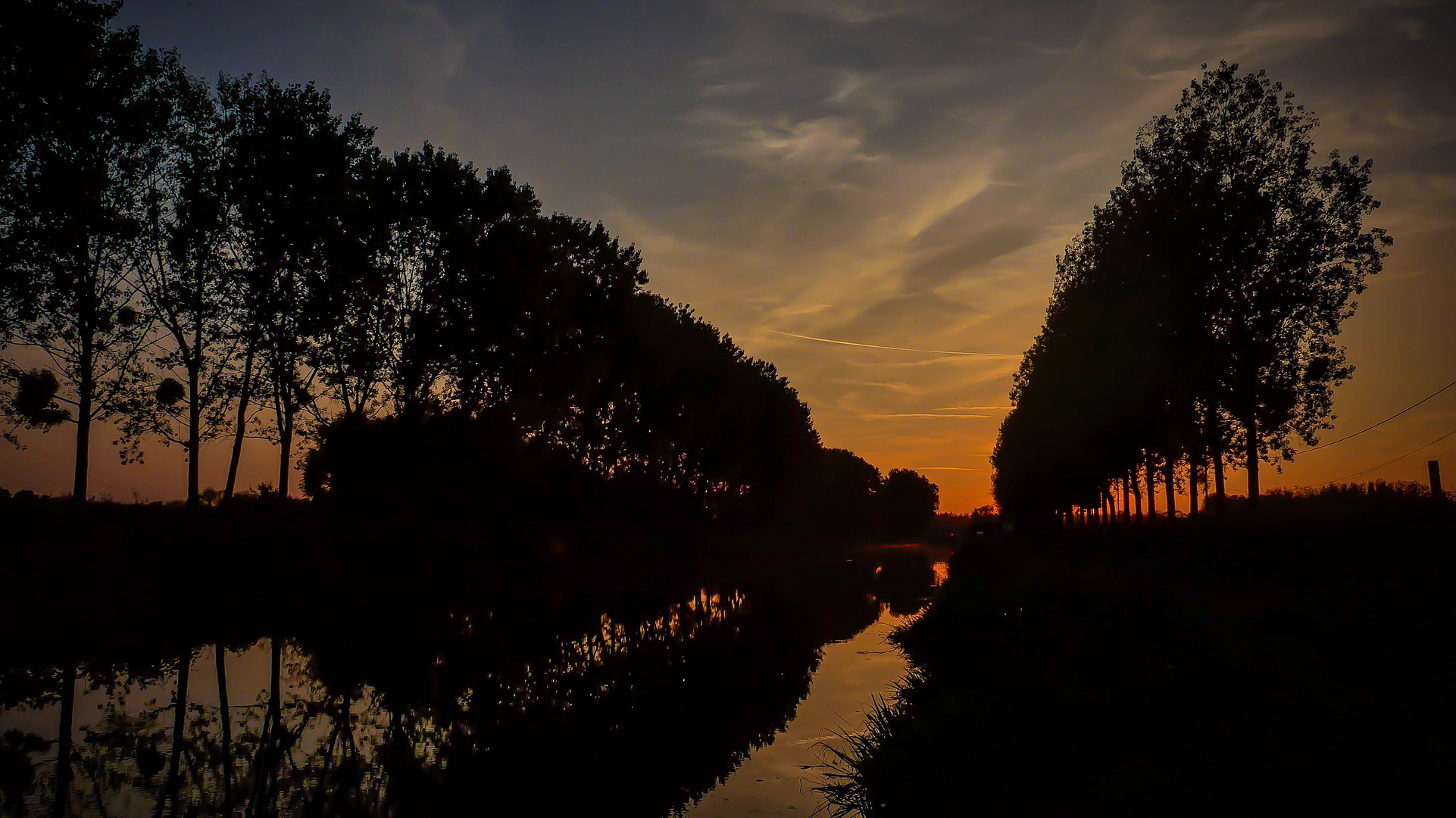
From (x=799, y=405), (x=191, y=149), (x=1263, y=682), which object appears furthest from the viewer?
(x=799, y=405)

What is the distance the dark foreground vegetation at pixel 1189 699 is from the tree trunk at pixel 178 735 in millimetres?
6897

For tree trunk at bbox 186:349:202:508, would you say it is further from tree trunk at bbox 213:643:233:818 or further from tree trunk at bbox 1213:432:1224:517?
Result: tree trunk at bbox 1213:432:1224:517

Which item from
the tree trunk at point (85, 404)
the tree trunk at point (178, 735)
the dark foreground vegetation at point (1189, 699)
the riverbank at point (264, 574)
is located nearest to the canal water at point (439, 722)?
the tree trunk at point (178, 735)

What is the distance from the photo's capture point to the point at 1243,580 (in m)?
22.2

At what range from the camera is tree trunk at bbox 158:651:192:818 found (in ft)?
26.9

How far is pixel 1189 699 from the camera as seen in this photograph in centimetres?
1043

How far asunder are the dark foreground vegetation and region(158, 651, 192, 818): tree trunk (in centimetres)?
690

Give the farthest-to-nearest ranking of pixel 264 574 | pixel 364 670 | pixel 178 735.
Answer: pixel 264 574 < pixel 364 670 < pixel 178 735

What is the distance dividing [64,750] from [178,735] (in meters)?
1.12

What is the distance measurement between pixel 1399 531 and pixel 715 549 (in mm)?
47768

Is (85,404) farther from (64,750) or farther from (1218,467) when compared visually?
(1218,467)

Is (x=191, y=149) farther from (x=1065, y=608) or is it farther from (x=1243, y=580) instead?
(x=1243, y=580)

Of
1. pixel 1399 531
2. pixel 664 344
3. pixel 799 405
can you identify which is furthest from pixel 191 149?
pixel 799 405

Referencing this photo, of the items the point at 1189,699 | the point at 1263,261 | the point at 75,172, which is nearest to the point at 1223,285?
the point at 1263,261
